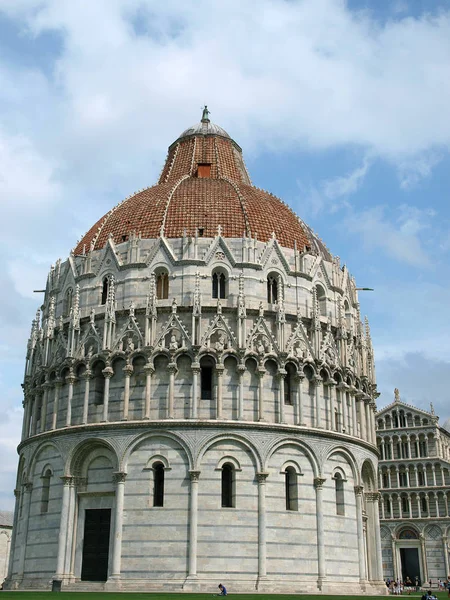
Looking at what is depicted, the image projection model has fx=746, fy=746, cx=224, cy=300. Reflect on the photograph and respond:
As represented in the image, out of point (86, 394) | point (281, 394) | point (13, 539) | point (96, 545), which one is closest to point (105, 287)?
point (86, 394)

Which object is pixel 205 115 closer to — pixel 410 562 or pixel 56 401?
pixel 56 401

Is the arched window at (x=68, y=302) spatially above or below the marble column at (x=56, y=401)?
above

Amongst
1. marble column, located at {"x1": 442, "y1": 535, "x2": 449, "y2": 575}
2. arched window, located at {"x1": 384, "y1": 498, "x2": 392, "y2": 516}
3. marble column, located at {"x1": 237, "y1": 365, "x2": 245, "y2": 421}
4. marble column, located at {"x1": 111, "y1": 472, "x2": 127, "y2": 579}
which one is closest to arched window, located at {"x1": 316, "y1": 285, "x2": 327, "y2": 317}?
marble column, located at {"x1": 237, "y1": 365, "x2": 245, "y2": 421}

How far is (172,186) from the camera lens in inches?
1832

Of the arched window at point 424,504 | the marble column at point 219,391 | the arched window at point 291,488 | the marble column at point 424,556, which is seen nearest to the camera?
the marble column at point 219,391

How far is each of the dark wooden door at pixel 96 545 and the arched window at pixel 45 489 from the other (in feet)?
10.2

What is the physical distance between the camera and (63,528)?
37.0m

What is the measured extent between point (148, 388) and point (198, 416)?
9.63ft

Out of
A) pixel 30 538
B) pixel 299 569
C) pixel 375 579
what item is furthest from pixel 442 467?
pixel 30 538

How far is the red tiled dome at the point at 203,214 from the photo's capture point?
1682 inches

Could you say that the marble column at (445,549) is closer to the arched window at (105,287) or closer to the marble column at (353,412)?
the marble column at (353,412)

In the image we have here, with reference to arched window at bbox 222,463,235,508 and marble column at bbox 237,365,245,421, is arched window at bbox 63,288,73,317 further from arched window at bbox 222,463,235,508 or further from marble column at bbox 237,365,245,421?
arched window at bbox 222,463,235,508

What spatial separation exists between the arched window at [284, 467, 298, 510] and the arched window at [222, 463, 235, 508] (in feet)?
9.23

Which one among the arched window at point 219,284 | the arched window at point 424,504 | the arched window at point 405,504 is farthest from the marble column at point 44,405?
the arched window at point 424,504
